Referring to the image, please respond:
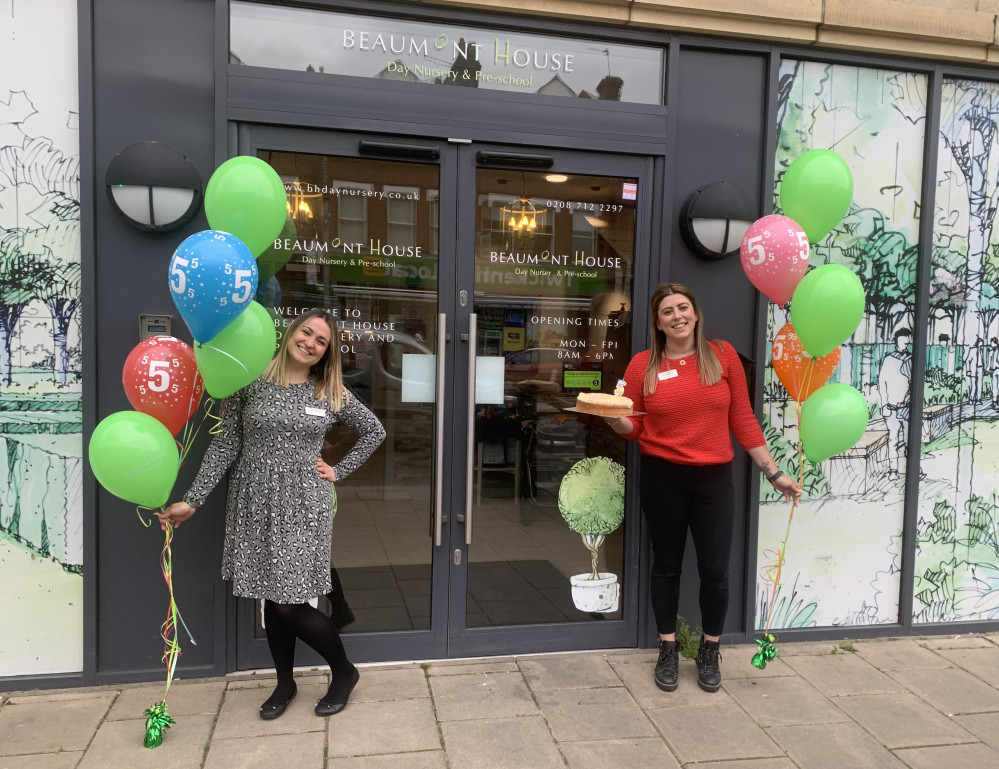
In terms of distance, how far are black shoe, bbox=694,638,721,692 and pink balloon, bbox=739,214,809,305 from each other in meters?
1.70

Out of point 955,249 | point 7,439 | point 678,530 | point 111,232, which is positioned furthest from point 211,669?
point 955,249

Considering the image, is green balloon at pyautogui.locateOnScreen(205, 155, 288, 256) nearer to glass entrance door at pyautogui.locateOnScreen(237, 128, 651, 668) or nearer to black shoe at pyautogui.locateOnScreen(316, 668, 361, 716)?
glass entrance door at pyautogui.locateOnScreen(237, 128, 651, 668)

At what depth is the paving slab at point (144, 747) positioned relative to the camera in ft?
8.71

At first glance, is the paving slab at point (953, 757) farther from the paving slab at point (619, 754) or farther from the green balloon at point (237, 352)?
the green balloon at point (237, 352)

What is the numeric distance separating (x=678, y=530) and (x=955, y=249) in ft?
7.67

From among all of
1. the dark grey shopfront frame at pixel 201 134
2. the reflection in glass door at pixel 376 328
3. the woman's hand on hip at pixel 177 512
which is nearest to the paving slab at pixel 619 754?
the reflection in glass door at pixel 376 328

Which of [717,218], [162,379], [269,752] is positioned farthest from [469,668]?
[717,218]

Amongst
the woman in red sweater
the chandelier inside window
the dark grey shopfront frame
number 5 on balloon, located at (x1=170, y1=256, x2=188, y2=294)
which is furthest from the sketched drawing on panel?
the woman in red sweater

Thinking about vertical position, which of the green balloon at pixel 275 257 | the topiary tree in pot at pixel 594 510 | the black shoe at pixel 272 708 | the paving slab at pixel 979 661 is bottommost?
the paving slab at pixel 979 661

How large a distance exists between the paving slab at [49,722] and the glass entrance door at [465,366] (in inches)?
25.0

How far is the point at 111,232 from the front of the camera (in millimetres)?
3131

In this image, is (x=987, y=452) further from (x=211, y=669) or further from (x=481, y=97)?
(x=211, y=669)

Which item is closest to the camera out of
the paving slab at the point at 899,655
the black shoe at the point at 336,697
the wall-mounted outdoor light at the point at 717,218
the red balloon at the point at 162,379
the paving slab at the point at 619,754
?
the red balloon at the point at 162,379

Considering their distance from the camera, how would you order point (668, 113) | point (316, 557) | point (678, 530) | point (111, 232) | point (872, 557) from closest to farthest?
point (316, 557) < point (111, 232) < point (678, 530) < point (668, 113) < point (872, 557)
